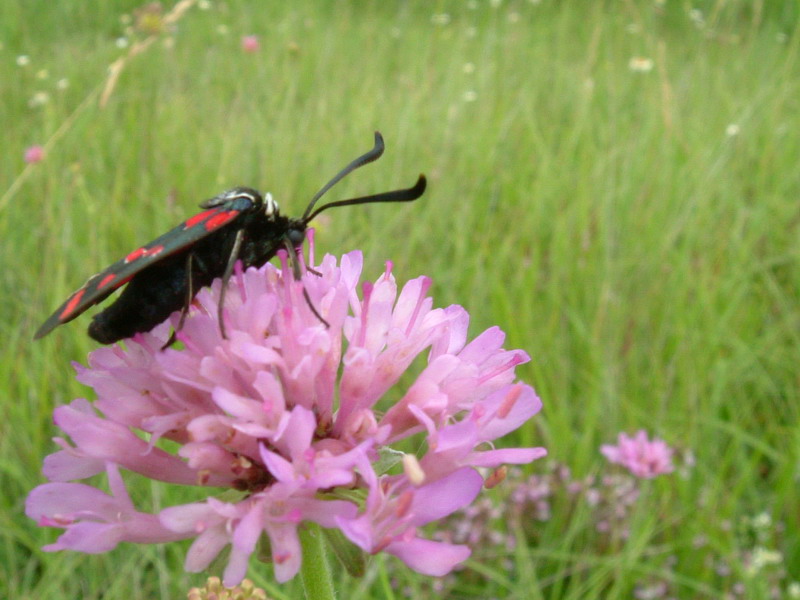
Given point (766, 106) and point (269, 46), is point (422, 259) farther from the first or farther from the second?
point (269, 46)

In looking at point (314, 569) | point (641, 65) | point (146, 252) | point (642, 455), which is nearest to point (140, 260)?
point (146, 252)

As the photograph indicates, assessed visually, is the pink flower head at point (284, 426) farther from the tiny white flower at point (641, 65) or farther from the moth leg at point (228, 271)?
the tiny white flower at point (641, 65)

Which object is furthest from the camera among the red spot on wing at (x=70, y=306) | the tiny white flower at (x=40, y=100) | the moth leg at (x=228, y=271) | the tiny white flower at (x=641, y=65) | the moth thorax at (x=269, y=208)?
the tiny white flower at (x=641, y=65)

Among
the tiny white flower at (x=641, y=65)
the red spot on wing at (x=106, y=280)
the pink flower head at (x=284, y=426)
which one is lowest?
Result: the pink flower head at (x=284, y=426)

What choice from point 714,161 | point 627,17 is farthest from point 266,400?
point 627,17

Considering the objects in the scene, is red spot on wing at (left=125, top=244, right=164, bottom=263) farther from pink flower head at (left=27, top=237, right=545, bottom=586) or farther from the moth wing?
pink flower head at (left=27, top=237, right=545, bottom=586)

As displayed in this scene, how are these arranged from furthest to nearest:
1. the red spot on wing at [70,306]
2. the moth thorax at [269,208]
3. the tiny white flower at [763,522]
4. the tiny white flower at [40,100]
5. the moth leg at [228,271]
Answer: the tiny white flower at [40,100] < the tiny white flower at [763,522] < the moth thorax at [269,208] < the moth leg at [228,271] < the red spot on wing at [70,306]

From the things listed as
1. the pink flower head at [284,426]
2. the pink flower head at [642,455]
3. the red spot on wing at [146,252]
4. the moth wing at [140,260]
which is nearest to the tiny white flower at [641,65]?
the pink flower head at [642,455]

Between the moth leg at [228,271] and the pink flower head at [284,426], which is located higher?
the moth leg at [228,271]
